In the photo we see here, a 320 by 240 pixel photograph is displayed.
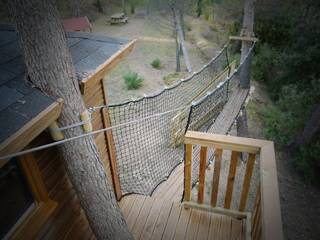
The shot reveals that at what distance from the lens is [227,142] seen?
1.89m

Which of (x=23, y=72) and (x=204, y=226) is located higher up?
(x=23, y=72)

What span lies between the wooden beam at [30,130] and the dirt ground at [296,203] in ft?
18.1

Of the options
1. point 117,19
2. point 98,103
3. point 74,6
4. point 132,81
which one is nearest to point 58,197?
point 98,103

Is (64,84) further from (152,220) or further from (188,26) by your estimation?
(188,26)

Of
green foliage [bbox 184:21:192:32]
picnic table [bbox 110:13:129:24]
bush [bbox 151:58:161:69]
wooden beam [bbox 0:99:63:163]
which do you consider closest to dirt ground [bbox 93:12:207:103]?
bush [bbox 151:58:161:69]

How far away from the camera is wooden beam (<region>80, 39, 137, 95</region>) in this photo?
181 centimetres

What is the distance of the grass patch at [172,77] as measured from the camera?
29.9 feet

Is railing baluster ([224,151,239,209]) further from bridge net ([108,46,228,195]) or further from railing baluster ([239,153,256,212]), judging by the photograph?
bridge net ([108,46,228,195])

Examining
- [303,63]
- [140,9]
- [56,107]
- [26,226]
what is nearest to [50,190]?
[26,226]

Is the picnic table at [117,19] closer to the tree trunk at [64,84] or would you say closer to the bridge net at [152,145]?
the bridge net at [152,145]

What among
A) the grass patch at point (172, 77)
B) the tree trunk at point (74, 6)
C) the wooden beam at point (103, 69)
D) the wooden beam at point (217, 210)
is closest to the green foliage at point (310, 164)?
the grass patch at point (172, 77)

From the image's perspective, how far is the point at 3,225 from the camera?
1.68 metres

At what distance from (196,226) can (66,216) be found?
1.10 m

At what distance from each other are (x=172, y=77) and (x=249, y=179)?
7.55 meters
